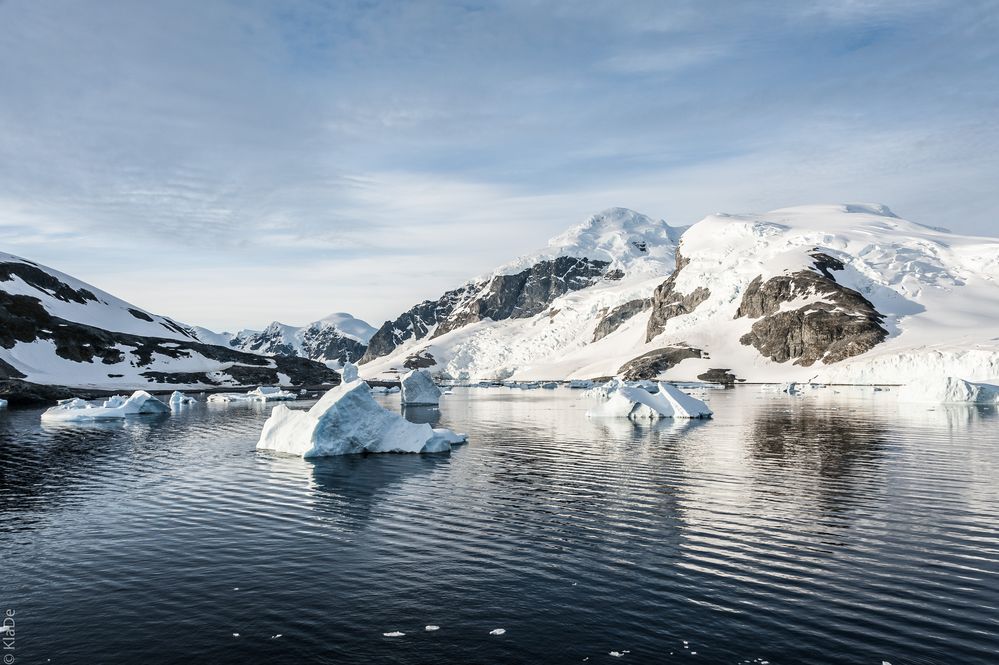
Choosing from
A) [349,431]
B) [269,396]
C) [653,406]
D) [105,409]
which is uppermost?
[349,431]

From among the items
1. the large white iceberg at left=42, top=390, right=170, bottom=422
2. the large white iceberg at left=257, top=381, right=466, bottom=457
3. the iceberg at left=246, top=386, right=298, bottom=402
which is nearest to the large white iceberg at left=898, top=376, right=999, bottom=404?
the large white iceberg at left=257, top=381, right=466, bottom=457

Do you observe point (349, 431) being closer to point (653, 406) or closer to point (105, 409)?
point (653, 406)

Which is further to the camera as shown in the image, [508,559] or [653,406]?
[653,406]

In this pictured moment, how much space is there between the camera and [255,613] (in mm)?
17406

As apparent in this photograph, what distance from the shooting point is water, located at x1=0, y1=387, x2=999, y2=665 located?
15.4 meters

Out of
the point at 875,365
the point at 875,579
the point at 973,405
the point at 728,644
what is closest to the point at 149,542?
→ the point at 728,644

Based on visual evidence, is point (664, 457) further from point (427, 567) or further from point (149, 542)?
point (149, 542)

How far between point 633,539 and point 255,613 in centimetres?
1389

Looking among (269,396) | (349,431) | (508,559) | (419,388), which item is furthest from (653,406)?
(269,396)

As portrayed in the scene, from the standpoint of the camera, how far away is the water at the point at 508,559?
1541 centimetres

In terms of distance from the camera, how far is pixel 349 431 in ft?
157

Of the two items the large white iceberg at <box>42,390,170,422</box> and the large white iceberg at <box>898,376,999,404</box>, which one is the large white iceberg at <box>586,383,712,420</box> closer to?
the large white iceberg at <box>898,376,999,404</box>

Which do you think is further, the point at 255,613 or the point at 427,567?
the point at 427,567

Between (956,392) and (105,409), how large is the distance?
424ft
